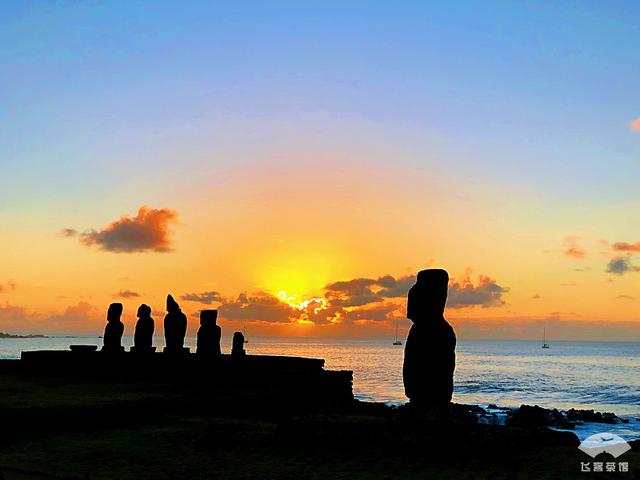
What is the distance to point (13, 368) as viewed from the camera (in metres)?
37.9

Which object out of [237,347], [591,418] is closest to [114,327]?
[237,347]

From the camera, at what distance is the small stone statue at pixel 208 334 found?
35.7 metres

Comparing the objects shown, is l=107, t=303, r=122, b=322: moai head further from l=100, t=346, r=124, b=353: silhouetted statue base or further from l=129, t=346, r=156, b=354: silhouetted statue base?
l=129, t=346, r=156, b=354: silhouetted statue base

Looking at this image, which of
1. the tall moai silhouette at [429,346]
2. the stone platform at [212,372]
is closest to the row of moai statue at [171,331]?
the stone platform at [212,372]

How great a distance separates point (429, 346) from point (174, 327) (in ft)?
66.8

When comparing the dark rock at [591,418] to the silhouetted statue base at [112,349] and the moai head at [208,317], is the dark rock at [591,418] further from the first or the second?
the silhouetted statue base at [112,349]

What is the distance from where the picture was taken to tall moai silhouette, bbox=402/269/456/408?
63.8 ft

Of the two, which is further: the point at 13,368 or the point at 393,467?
the point at 13,368

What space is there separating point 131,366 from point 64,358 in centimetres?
397

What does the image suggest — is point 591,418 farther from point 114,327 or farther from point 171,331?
point 114,327

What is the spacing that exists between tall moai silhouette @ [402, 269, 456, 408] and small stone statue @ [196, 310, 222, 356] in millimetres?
17463

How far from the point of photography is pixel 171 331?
36.9 metres

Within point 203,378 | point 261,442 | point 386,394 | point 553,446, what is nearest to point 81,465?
point 261,442

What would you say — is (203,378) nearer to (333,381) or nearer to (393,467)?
(333,381)
